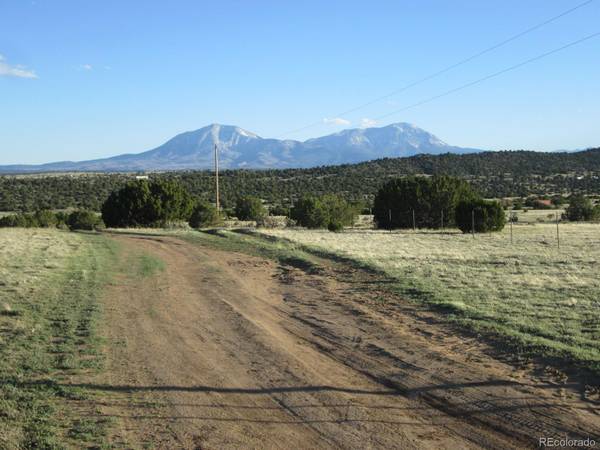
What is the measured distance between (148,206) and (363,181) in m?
60.3

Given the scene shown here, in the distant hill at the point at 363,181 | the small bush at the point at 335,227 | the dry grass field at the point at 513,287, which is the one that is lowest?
the small bush at the point at 335,227

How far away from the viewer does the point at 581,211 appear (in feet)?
204

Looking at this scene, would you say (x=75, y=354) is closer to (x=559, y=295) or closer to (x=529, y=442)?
(x=529, y=442)

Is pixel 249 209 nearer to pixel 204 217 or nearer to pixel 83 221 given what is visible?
pixel 204 217

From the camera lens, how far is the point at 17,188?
310ft

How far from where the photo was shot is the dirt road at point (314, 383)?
6320mm

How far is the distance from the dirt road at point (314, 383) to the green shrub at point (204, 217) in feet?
122

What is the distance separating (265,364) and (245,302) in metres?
5.14

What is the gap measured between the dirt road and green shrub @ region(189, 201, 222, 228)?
122 ft

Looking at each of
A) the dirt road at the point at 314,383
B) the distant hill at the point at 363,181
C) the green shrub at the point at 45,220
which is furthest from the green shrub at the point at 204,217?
the dirt road at the point at 314,383

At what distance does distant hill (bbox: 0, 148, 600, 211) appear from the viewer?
88562 mm

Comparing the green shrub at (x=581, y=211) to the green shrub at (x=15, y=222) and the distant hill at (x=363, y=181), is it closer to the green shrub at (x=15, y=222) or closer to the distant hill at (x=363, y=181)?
the distant hill at (x=363, y=181)

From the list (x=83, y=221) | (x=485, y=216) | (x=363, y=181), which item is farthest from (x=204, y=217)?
(x=363, y=181)

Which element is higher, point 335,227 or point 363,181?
point 363,181
